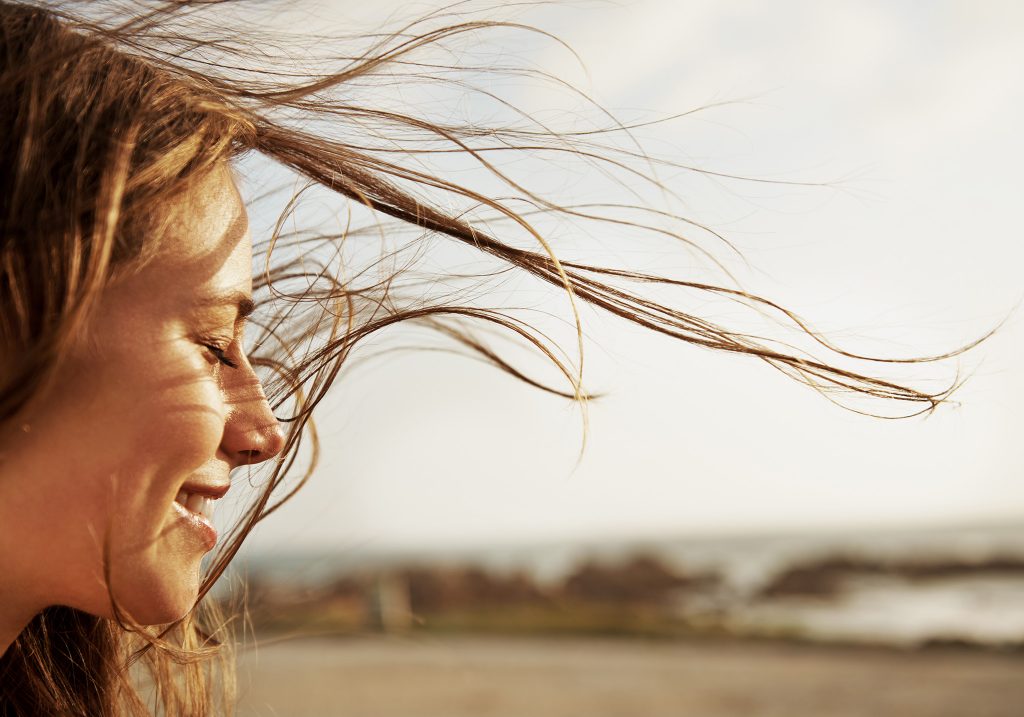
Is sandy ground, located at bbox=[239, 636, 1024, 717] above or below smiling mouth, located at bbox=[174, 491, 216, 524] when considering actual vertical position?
below

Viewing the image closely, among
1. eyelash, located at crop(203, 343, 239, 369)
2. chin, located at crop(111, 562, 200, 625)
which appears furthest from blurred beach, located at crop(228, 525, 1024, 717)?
eyelash, located at crop(203, 343, 239, 369)

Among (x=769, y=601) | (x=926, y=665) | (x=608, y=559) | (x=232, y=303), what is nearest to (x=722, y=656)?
(x=926, y=665)

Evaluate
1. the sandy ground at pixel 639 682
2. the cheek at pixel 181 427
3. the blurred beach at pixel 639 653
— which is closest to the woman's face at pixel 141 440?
the cheek at pixel 181 427

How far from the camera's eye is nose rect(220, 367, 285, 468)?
1896 millimetres

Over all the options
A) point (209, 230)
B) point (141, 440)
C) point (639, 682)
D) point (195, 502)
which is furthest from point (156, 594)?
point (639, 682)

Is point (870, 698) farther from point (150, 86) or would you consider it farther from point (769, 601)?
point (769, 601)

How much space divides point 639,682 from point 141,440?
9056 mm

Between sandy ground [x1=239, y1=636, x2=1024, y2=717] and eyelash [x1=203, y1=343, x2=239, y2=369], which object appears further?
sandy ground [x1=239, y1=636, x2=1024, y2=717]

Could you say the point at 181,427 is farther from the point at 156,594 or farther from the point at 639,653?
the point at 639,653

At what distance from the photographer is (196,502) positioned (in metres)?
1.86

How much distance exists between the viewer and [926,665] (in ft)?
33.5

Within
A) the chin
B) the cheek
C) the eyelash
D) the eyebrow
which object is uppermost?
the eyebrow

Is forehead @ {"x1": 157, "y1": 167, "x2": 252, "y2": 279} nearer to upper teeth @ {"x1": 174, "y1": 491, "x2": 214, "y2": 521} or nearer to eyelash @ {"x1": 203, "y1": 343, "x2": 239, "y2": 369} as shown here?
eyelash @ {"x1": 203, "y1": 343, "x2": 239, "y2": 369}

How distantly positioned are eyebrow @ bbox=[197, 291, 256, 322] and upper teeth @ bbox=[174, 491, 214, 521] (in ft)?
1.16
